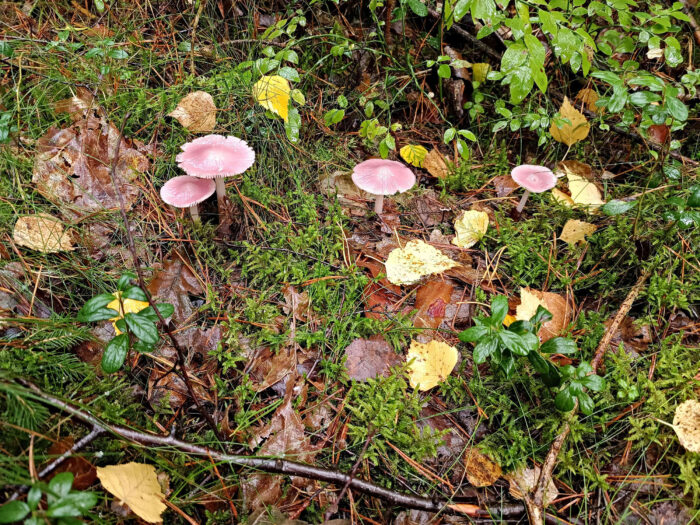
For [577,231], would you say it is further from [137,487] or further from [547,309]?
[137,487]

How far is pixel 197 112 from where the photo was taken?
99.3 inches

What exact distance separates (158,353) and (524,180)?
6.89 feet

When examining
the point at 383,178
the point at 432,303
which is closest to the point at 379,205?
the point at 383,178

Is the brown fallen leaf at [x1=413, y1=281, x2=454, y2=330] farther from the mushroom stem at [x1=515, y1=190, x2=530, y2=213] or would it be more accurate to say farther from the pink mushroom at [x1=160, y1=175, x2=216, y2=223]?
the pink mushroom at [x1=160, y1=175, x2=216, y2=223]

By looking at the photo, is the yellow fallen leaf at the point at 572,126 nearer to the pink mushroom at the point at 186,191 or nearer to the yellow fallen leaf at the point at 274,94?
the yellow fallen leaf at the point at 274,94

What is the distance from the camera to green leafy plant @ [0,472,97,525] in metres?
1.01

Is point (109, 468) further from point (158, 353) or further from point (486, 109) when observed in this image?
point (486, 109)

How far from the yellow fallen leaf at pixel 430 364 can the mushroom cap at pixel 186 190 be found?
1.29 m

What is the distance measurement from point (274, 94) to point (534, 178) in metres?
1.53

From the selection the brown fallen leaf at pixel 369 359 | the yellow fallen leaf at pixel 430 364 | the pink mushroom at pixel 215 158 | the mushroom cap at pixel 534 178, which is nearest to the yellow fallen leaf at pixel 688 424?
the yellow fallen leaf at pixel 430 364

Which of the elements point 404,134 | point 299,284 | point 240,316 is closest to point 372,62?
point 404,134

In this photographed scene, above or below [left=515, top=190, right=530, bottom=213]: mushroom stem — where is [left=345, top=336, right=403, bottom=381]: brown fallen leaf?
below

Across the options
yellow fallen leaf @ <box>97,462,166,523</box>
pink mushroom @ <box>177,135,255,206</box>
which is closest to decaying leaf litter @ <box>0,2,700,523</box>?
yellow fallen leaf @ <box>97,462,166,523</box>

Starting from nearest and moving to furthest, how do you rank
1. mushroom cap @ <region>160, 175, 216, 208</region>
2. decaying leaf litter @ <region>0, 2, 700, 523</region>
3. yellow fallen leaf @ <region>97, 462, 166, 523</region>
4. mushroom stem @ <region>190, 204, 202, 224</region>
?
yellow fallen leaf @ <region>97, 462, 166, 523</region> → decaying leaf litter @ <region>0, 2, 700, 523</region> → mushroom cap @ <region>160, 175, 216, 208</region> → mushroom stem @ <region>190, 204, 202, 224</region>
